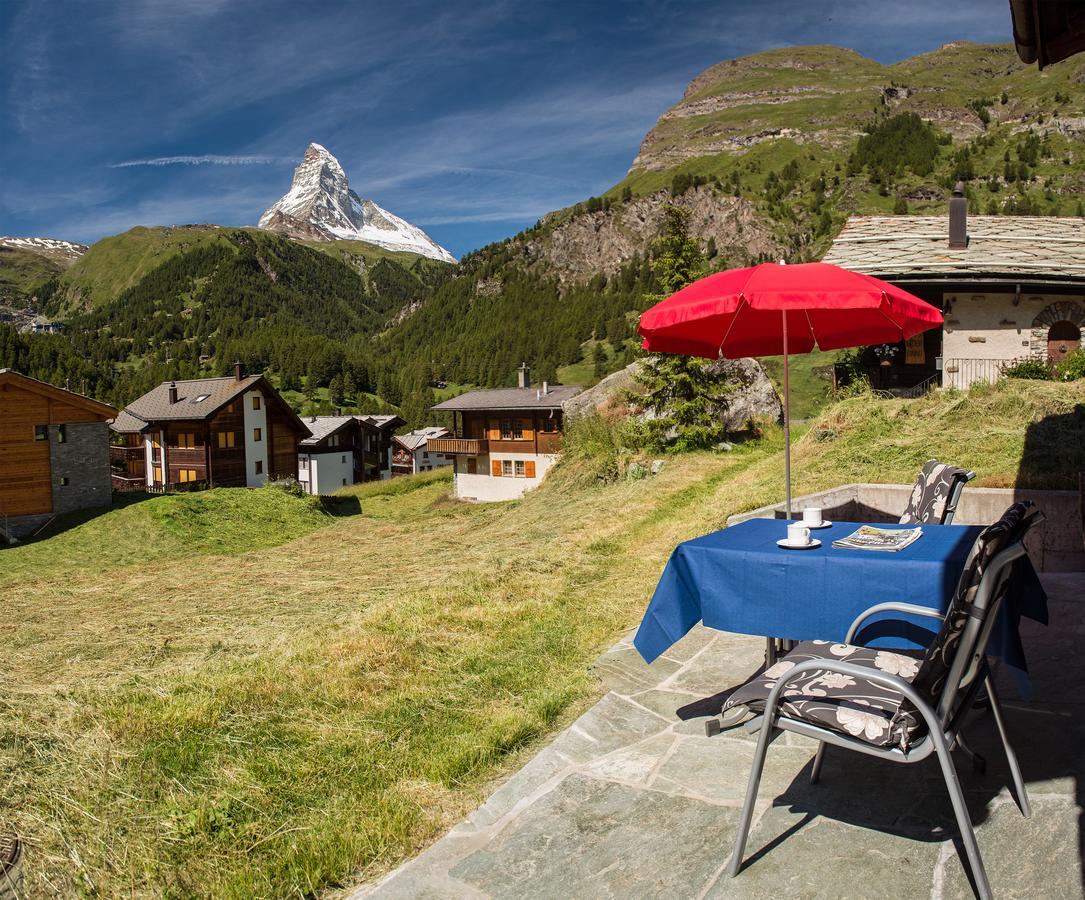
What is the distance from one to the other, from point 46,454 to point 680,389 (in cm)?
2464

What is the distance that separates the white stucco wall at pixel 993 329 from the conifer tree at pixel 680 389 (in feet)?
18.8

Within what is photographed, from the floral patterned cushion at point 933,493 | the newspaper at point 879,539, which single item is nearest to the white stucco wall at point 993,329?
the floral patterned cushion at point 933,493

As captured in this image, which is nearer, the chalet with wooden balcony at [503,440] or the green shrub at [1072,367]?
the green shrub at [1072,367]

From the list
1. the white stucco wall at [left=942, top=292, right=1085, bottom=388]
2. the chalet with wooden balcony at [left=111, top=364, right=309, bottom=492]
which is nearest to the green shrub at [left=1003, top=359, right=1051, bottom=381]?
the white stucco wall at [left=942, top=292, right=1085, bottom=388]

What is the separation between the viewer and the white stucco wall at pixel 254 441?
1772 inches

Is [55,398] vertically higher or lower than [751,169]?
lower

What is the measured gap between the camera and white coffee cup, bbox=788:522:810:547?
12.1 ft

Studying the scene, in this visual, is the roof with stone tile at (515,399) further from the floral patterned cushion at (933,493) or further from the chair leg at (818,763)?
the chair leg at (818,763)

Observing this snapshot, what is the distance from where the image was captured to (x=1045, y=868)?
7.79 ft

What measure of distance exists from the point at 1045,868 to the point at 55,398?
33.1 m

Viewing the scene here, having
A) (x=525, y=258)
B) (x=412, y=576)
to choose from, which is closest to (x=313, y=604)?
(x=412, y=576)

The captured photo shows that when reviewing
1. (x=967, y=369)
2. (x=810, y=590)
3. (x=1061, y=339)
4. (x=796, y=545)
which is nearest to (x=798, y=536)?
(x=796, y=545)

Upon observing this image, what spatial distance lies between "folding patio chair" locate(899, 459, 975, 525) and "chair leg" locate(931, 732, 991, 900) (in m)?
2.92

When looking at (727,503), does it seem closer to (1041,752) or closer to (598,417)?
(1041,752)
